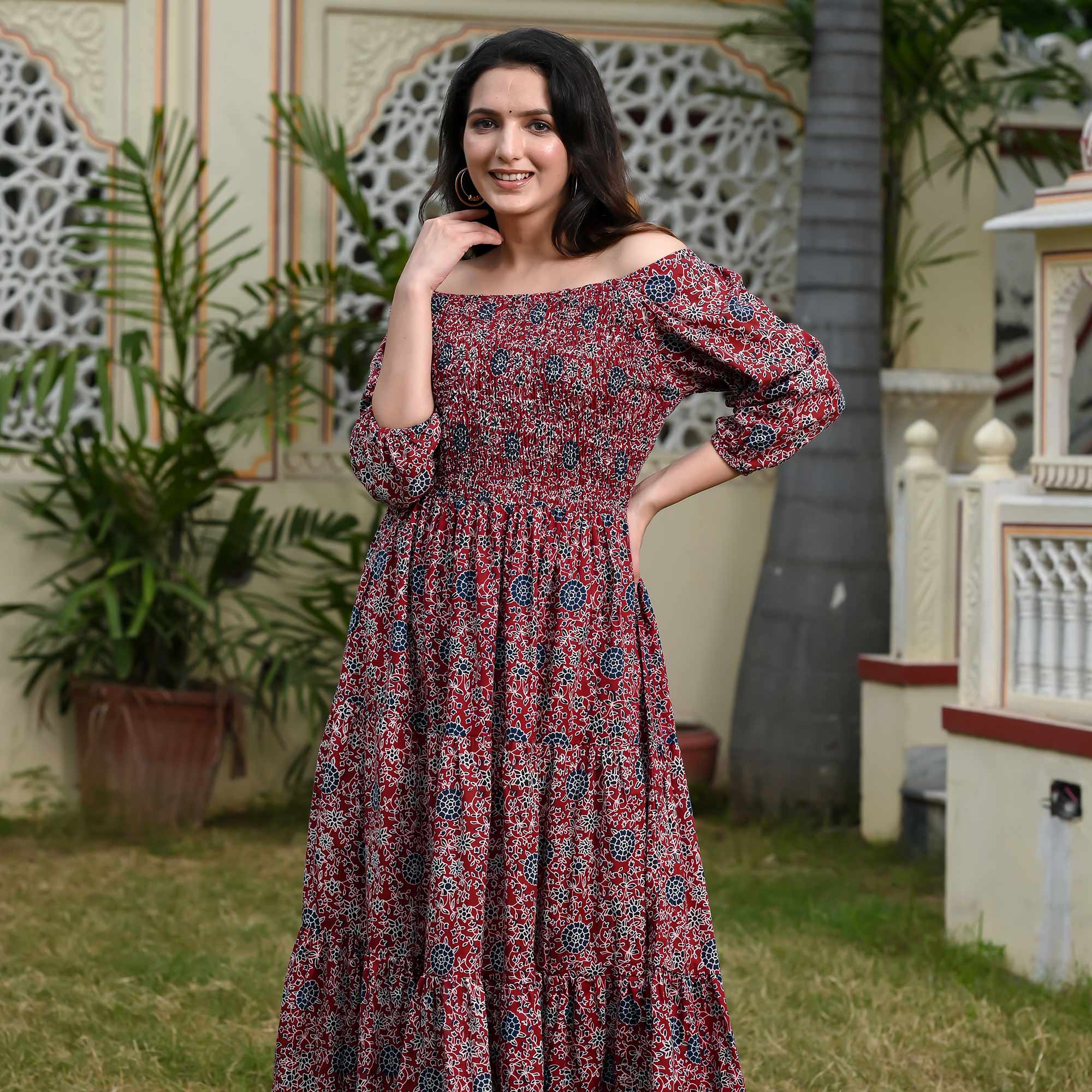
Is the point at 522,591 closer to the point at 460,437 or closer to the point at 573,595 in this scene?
the point at 573,595

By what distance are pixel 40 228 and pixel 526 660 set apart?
3.88 metres

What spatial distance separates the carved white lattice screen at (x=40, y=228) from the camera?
18.2 feet

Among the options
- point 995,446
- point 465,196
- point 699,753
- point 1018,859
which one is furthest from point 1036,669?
point 465,196

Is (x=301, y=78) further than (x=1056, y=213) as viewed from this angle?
Yes

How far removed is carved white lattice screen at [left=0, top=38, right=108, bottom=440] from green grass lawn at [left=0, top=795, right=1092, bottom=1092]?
1.49m

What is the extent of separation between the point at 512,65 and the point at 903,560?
3237 mm

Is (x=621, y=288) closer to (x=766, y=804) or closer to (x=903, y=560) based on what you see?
(x=903, y=560)

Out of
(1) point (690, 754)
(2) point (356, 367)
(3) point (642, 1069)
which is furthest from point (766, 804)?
(3) point (642, 1069)

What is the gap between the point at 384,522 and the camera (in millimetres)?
2416

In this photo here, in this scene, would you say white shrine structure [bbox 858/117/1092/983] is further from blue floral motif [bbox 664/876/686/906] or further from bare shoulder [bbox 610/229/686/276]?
→ bare shoulder [bbox 610/229/686/276]

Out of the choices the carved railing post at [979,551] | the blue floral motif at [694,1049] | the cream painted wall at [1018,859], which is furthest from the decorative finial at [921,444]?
the blue floral motif at [694,1049]

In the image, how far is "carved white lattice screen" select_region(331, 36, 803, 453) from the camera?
5.80m

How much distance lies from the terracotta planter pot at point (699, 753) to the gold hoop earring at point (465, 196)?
3489 mm

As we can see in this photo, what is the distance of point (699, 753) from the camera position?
5762 millimetres
